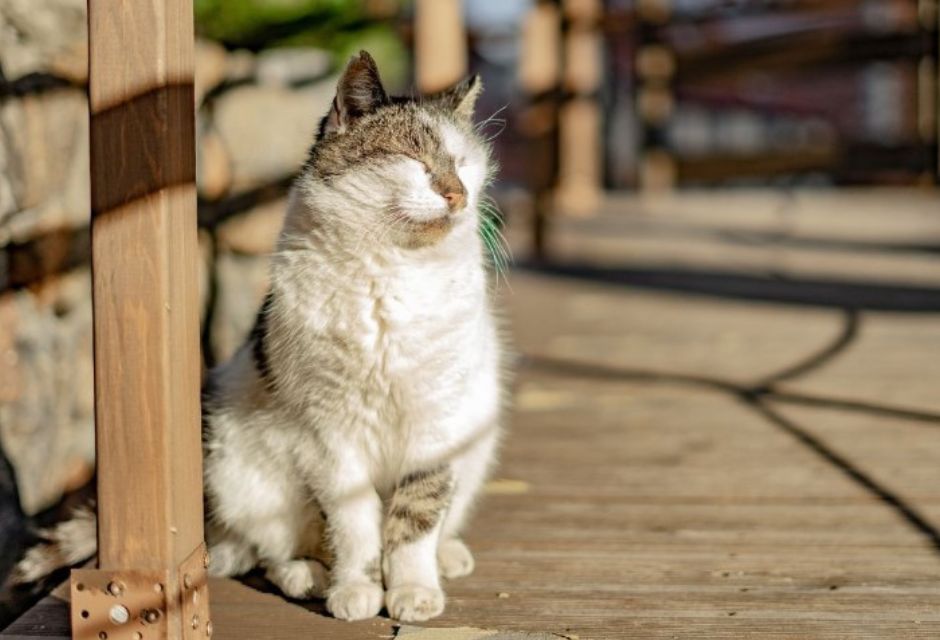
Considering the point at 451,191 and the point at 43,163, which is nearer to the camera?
the point at 451,191

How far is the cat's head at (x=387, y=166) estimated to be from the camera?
1673 mm

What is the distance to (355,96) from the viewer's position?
1.73 metres

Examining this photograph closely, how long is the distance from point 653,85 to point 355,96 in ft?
30.2

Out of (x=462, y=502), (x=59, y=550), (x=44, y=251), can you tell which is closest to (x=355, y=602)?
(x=462, y=502)

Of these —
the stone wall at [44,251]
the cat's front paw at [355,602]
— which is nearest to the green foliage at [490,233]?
the cat's front paw at [355,602]

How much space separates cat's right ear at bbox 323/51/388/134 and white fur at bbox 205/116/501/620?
0.33ft

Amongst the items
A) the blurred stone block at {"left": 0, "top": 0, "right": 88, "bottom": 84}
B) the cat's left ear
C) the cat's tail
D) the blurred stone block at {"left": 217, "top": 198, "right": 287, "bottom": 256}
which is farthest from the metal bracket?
the blurred stone block at {"left": 217, "top": 198, "right": 287, "bottom": 256}

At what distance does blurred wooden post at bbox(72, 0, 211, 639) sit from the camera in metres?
1.30

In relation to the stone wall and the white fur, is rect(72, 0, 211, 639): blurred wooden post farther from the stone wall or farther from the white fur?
the stone wall

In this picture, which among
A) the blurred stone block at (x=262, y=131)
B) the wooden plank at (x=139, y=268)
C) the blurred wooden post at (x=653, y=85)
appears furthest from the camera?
the blurred wooden post at (x=653, y=85)

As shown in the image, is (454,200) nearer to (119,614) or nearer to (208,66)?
(119,614)

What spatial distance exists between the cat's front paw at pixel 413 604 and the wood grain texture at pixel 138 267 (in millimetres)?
432

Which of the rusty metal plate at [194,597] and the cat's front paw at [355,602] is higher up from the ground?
the rusty metal plate at [194,597]

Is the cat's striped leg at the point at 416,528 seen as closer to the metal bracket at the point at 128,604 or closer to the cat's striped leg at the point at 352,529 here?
the cat's striped leg at the point at 352,529
